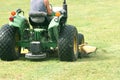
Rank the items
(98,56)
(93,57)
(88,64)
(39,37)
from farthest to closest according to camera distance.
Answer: (98,56) → (93,57) → (39,37) → (88,64)

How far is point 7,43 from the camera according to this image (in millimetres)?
11320

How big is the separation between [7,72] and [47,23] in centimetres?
207

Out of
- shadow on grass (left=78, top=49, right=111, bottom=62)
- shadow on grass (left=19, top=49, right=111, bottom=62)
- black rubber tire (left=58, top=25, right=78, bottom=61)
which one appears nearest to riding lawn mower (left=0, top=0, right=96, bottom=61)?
black rubber tire (left=58, top=25, right=78, bottom=61)

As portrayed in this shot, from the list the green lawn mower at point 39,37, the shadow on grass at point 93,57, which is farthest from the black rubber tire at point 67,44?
the shadow on grass at point 93,57

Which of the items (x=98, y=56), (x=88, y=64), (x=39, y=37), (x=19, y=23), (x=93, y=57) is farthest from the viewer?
(x=98, y=56)

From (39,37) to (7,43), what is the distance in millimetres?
801

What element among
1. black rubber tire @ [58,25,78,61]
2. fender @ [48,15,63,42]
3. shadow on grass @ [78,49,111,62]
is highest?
fender @ [48,15,63,42]

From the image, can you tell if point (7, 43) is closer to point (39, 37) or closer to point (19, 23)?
point (19, 23)

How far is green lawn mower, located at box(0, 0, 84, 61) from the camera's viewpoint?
1127cm

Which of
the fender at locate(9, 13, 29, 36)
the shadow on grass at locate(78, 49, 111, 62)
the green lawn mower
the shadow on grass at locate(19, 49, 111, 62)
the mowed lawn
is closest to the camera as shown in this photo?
the mowed lawn

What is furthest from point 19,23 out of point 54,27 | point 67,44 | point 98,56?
point 98,56

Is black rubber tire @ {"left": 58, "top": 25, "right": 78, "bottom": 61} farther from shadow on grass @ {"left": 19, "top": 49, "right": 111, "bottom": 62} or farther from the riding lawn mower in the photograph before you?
shadow on grass @ {"left": 19, "top": 49, "right": 111, "bottom": 62}

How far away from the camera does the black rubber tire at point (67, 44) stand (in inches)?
438

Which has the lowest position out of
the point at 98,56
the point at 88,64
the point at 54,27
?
the point at 98,56
